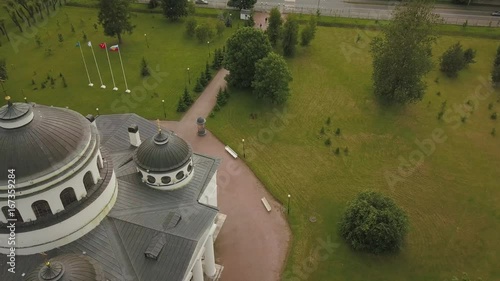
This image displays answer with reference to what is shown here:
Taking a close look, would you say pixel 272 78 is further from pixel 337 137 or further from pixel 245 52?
pixel 337 137

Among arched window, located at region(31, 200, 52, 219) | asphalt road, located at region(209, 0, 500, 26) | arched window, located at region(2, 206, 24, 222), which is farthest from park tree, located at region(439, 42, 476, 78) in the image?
arched window, located at region(2, 206, 24, 222)

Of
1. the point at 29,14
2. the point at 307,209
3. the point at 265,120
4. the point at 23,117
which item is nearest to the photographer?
the point at 23,117

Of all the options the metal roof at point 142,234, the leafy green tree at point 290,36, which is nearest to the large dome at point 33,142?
the metal roof at point 142,234

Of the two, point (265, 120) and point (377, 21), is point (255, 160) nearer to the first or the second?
point (265, 120)

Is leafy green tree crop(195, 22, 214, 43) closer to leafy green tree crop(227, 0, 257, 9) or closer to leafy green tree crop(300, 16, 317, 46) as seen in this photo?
leafy green tree crop(227, 0, 257, 9)

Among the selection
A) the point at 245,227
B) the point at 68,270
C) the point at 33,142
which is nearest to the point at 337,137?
the point at 245,227

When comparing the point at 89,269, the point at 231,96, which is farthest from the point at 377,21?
the point at 89,269

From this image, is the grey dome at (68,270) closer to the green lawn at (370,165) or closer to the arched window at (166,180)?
the arched window at (166,180)
